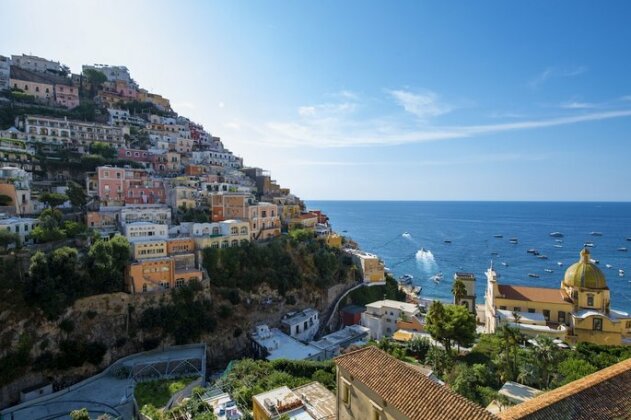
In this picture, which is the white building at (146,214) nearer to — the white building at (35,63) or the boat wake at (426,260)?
the white building at (35,63)

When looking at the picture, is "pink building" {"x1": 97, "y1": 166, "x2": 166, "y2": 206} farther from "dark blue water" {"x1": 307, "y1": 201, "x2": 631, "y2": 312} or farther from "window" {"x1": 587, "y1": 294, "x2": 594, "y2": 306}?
"window" {"x1": 587, "y1": 294, "x2": 594, "y2": 306}

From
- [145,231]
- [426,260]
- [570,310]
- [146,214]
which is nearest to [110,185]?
[146,214]

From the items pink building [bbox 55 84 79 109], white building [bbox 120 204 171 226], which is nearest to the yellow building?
white building [bbox 120 204 171 226]

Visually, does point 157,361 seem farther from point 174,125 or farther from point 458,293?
point 174,125

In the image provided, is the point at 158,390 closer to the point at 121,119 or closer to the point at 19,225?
the point at 19,225

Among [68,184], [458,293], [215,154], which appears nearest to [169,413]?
[458,293]
